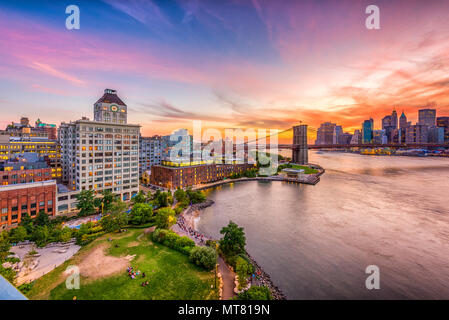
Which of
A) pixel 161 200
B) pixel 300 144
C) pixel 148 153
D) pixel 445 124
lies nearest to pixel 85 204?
pixel 161 200

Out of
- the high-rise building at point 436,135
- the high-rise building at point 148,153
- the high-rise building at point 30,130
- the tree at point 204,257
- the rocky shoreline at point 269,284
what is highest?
the high-rise building at point 436,135

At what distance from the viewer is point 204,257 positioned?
16.6 meters

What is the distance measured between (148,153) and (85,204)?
32.3 meters

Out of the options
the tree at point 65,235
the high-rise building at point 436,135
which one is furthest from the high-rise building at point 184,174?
the high-rise building at point 436,135

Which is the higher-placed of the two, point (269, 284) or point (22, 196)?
point (22, 196)

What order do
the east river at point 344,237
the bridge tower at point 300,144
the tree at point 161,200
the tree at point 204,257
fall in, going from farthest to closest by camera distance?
the bridge tower at point 300,144 < the tree at point 161,200 < the east river at point 344,237 < the tree at point 204,257

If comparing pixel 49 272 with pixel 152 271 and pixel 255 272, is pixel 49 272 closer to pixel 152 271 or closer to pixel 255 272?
pixel 152 271

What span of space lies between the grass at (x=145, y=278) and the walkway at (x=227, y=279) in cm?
89

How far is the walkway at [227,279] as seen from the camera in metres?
14.3

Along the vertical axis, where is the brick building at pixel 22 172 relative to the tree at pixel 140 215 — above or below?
above

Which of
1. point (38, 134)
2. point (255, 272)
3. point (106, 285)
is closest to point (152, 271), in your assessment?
point (106, 285)

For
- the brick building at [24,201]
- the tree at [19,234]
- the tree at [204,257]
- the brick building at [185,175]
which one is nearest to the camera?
the tree at [204,257]

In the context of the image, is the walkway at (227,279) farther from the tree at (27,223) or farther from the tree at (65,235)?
the tree at (27,223)

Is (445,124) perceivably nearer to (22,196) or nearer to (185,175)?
(185,175)
